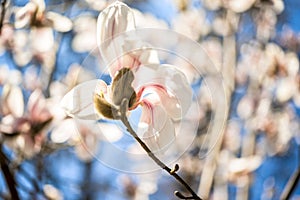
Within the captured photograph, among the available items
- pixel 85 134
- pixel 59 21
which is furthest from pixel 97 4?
pixel 85 134

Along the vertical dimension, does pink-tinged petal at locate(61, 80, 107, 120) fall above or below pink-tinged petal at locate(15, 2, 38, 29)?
above

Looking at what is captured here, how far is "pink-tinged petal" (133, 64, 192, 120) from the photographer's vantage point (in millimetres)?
600

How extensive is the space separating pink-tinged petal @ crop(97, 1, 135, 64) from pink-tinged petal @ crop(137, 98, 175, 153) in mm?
69

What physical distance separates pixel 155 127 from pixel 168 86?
0.05m

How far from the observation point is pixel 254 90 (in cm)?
238

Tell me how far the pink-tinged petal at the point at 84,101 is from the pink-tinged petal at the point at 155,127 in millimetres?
53

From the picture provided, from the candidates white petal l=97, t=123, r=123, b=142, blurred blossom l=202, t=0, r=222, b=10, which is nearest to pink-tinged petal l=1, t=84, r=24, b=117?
white petal l=97, t=123, r=123, b=142

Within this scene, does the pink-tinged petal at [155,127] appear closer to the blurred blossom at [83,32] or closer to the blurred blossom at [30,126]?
the blurred blossom at [30,126]

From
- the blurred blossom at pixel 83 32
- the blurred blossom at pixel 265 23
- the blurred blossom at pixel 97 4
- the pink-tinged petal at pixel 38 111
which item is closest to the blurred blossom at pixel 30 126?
the pink-tinged petal at pixel 38 111

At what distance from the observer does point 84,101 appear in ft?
1.95

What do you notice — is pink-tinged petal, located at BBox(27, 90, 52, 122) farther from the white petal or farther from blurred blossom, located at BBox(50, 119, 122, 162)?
the white petal

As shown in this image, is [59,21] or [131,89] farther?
[59,21]

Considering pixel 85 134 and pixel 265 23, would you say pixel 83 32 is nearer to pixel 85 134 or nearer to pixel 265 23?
pixel 265 23

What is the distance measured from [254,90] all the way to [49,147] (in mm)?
1057
